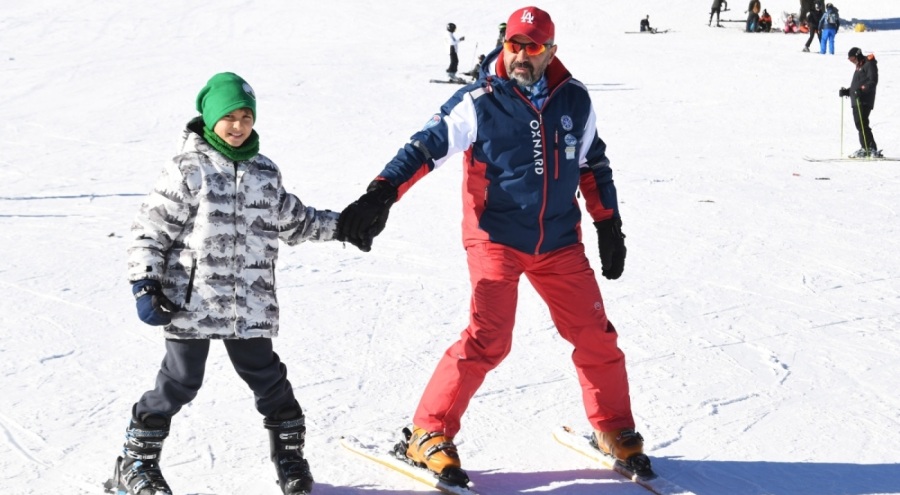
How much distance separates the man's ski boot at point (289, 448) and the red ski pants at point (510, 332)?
1.64 ft

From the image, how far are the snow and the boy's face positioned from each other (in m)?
1.27

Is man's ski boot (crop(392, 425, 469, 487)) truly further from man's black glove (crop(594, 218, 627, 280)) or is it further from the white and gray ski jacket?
man's black glove (crop(594, 218, 627, 280))

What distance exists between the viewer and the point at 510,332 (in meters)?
4.16

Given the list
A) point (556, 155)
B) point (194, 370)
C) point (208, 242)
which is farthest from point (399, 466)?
point (556, 155)

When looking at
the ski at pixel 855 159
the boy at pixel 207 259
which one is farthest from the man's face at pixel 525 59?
the ski at pixel 855 159

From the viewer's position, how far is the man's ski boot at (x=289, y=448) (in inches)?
153

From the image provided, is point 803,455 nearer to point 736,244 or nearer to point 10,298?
point 736,244

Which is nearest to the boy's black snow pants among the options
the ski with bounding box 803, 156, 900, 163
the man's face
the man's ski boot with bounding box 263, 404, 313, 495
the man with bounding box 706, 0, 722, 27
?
the man's ski boot with bounding box 263, 404, 313, 495

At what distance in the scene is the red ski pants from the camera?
4.09 metres

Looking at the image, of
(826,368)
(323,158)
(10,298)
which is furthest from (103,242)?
(826,368)

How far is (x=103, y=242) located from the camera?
328 inches

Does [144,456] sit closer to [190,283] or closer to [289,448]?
[289,448]

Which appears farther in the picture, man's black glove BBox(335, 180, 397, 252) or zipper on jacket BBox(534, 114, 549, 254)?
zipper on jacket BBox(534, 114, 549, 254)

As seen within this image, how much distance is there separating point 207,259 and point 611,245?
161 cm
